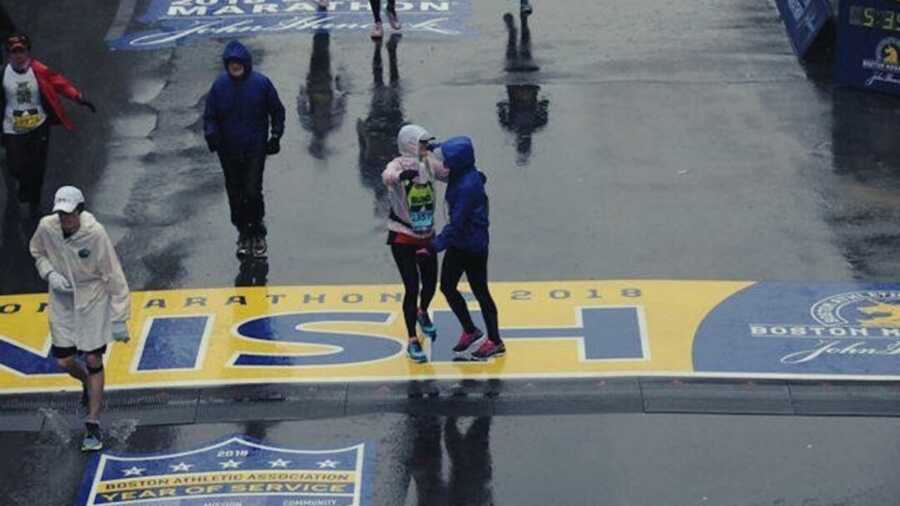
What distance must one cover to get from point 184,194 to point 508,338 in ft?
14.1

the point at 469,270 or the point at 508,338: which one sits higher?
the point at 469,270

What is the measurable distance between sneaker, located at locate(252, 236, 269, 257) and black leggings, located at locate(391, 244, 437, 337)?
2270mm

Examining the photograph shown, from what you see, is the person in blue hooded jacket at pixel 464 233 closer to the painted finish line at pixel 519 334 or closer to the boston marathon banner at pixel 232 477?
the painted finish line at pixel 519 334

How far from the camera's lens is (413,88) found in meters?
18.2

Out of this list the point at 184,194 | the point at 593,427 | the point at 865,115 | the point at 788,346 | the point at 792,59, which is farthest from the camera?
the point at 792,59

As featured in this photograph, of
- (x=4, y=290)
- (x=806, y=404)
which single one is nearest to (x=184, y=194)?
(x=4, y=290)

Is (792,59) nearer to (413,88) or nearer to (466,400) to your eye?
(413,88)

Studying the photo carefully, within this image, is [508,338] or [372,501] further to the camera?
[508,338]

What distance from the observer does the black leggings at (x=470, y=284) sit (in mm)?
12109

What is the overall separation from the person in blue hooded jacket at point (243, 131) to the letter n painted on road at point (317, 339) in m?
1.38

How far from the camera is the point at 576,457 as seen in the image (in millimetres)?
11266

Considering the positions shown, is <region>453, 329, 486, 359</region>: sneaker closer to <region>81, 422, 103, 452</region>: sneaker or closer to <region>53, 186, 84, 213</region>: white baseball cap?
<region>81, 422, 103, 452</region>: sneaker

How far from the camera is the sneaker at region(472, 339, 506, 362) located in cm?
1252

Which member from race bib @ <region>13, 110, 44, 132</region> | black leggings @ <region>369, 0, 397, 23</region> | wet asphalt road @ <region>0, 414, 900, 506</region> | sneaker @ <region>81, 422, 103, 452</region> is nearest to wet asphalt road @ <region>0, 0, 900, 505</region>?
wet asphalt road @ <region>0, 414, 900, 506</region>
